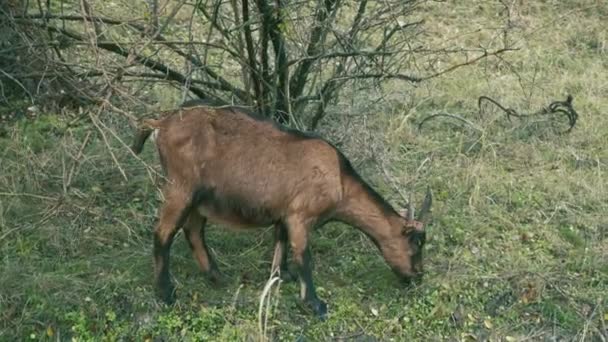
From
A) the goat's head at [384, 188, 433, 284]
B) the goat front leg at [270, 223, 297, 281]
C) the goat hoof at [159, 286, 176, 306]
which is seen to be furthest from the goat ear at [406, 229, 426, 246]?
the goat hoof at [159, 286, 176, 306]

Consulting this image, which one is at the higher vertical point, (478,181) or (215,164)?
(215,164)

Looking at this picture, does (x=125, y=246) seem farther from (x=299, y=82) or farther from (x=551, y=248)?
(x=551, y=248)

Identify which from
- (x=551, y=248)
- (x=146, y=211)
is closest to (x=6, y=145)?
(x=146, y=211)

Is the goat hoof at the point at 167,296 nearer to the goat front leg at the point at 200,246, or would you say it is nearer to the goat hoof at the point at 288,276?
the goat front leg at the point at 200,246

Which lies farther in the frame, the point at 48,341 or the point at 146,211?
the point at 146,211

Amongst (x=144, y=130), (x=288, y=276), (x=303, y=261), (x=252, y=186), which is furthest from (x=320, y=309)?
(x=144, y=130)

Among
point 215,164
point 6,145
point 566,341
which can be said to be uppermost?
point 215,164

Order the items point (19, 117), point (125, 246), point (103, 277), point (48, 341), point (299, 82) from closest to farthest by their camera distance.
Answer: point (48, 341), point (103, 277), point (125, 246), point (299, 82), point (19, 117)

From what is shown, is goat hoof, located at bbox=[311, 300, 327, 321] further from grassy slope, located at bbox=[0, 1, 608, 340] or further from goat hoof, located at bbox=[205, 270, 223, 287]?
goat hoof, located at bbox=[205, 270, 223, 287]

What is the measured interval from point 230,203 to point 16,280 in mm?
1411

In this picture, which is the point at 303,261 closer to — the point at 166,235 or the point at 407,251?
the point at 407,251

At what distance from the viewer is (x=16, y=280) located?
5996 millimetres

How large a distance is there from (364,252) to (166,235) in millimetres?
1483

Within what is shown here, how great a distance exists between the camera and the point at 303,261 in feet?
19.5
